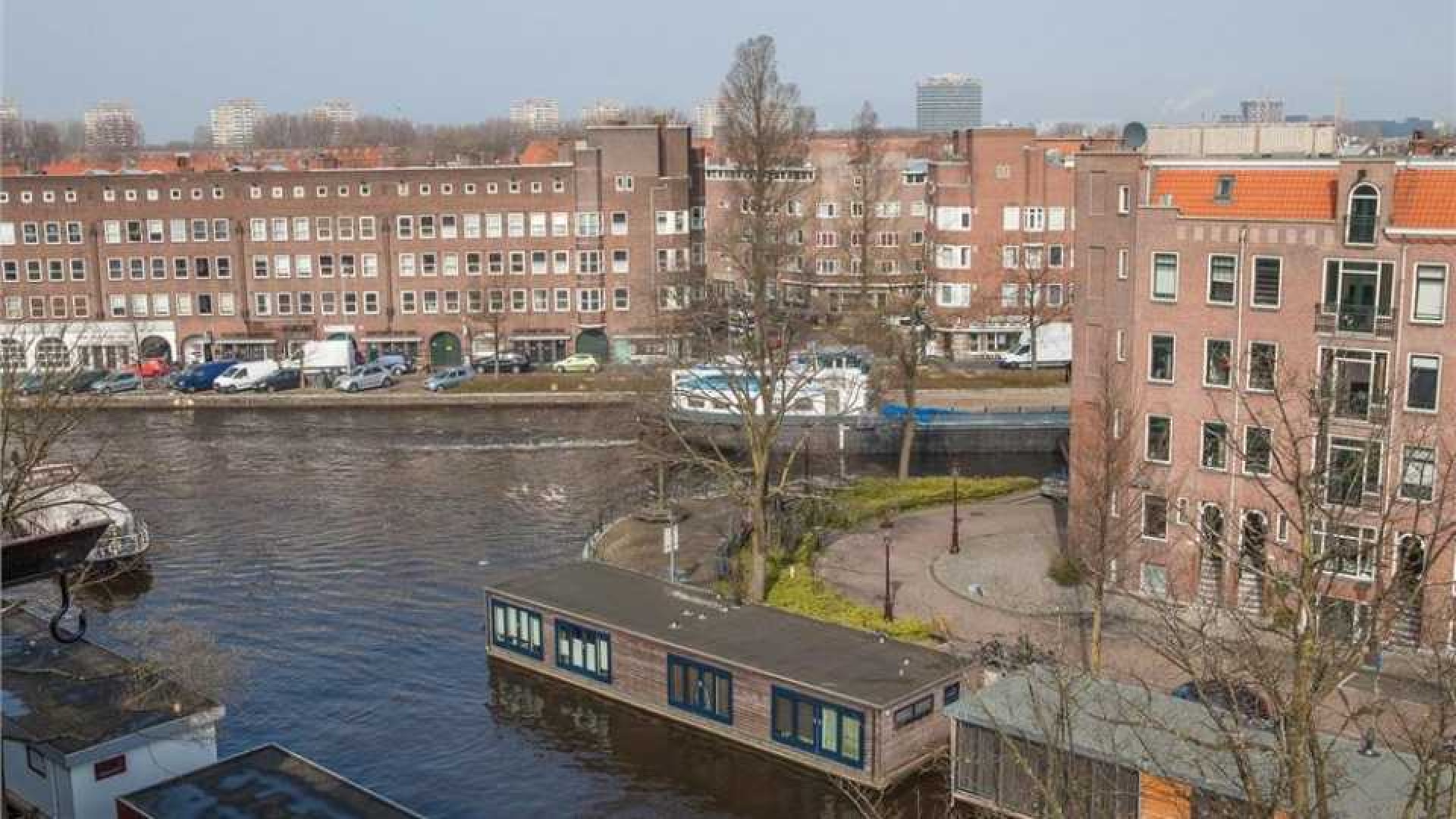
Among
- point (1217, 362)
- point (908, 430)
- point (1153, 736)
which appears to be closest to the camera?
point (1153, 736)

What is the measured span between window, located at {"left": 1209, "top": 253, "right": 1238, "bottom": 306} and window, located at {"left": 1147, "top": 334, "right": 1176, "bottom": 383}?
1.53 metres

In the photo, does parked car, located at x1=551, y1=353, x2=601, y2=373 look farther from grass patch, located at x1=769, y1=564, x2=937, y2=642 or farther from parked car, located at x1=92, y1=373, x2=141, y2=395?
grass patch, located at x1=769, y1=564, x2=937, y2=642

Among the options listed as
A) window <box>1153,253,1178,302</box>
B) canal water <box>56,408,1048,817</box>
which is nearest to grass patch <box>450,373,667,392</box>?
canal water <box>56,408,1048,817</box>

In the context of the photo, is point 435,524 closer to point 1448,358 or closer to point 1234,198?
point 1234,198

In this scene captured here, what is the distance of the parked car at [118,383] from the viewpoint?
2899 inches

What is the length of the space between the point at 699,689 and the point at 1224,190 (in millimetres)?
16423

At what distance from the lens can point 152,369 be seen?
78938 millimetres

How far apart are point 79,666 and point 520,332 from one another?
52.1 metres

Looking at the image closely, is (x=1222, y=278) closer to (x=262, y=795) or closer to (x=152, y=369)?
(x=262, y=795)

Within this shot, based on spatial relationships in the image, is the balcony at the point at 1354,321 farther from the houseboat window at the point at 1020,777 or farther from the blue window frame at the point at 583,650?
the blue window frame at the point at 583,650

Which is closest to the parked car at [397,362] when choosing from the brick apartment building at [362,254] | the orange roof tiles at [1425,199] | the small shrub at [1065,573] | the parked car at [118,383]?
the brick apartment building at [362,254]

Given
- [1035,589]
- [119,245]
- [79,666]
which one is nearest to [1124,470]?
[1035,589]

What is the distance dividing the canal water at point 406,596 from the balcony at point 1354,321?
14.7 metres

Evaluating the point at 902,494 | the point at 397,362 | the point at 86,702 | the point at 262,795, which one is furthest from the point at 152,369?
the point at 262,795
